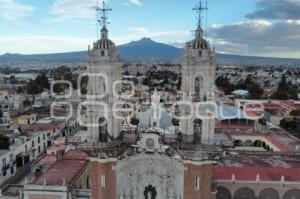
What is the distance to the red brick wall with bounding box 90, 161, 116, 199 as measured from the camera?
20.4 meters

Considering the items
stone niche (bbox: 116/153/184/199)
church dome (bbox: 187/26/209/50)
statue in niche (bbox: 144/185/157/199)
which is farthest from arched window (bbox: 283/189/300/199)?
church dome (bbox: 187/26/209/50)

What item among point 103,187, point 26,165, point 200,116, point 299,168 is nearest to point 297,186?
point 299,168

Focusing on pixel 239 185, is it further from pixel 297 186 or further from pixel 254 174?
pixel 297 186

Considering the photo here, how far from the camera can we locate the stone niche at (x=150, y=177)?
20.2 metres

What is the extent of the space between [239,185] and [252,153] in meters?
5.62

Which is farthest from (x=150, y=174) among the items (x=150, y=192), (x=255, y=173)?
(x=255, y=173)

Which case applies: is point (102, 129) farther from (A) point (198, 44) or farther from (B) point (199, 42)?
(B) point (199, 42)

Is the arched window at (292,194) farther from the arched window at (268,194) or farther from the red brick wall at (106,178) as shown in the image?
the red brick wall at (106,178)

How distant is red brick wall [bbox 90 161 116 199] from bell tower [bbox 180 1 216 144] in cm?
544

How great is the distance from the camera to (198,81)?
23.2 m

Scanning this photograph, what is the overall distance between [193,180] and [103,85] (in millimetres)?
8235

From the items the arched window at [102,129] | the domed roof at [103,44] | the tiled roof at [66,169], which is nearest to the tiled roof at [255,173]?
the arched window at [102,129]

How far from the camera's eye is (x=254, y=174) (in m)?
23.8

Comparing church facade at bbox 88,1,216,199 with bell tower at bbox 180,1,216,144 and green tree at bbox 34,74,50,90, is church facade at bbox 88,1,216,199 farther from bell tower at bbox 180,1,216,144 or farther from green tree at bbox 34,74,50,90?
green tree at bbox 34,74,50,90
